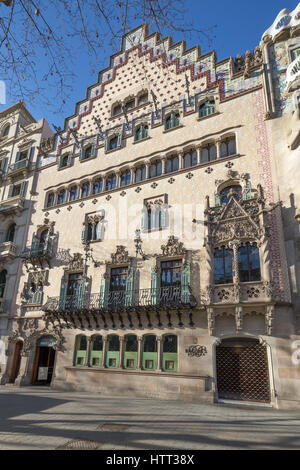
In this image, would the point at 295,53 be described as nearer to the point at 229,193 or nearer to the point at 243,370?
the point at 229,193

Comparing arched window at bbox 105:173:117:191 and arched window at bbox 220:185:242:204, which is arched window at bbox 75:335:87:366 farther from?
arched window at bbox 220:185:242:204

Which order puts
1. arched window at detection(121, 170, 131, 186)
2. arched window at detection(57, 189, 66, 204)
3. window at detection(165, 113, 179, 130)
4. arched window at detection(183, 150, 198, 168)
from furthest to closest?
arched window at detection(57, 189, 66, 204)
arched window at detection(121, 170, 131, 186)
window at detection(165, 113, 179, 130)
arched window at detection(183, 150, 198, 168)

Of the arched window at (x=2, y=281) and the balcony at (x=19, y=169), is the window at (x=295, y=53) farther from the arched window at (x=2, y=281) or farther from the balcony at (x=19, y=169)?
the arched window at (x=2, y=281)

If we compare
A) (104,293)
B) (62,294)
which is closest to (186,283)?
(104,293)

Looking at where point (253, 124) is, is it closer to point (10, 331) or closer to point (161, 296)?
point (161, 296)

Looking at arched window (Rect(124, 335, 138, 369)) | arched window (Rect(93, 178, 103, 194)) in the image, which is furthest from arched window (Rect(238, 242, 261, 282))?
arched window (Rect(93, 178, 103, 194))

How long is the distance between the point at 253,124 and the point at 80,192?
530 inches

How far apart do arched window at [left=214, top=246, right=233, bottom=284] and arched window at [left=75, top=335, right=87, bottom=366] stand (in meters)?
9.45

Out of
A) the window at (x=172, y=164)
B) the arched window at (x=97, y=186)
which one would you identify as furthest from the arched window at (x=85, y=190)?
the window at (x=172, y=164)

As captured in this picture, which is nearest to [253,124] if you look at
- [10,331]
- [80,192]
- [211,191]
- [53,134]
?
[211,191]

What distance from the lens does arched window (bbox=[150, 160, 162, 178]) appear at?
64.0 ft

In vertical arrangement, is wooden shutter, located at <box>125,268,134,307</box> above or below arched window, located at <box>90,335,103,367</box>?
above

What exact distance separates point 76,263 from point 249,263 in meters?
11.8

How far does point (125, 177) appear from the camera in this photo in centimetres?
2091
